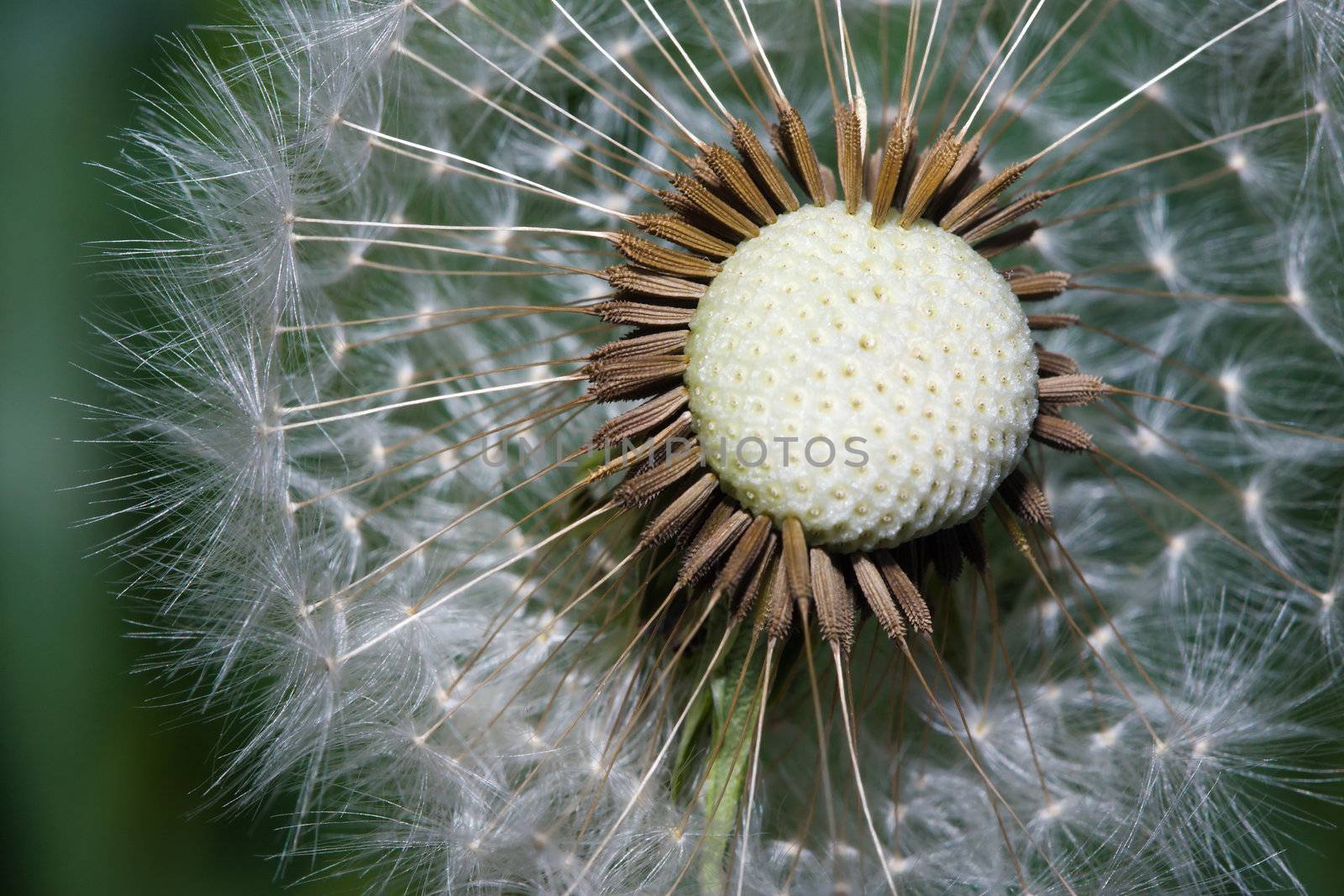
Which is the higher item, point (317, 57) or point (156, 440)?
point (317, 57)

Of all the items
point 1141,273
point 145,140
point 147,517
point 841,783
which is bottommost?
point 841,783

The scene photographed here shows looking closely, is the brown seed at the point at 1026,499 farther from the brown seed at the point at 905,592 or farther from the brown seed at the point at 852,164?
the brown seed at the point at 852,164

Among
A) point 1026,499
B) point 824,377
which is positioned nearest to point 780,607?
point 824,377

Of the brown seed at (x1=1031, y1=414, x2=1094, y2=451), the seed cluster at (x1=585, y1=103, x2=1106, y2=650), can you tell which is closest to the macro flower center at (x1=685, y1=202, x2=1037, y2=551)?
the seed cluster at (x1=585, y1=103, x2=1106, y2=650)

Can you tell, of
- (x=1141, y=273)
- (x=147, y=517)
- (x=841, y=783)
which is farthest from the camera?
(x=1141, y=273)

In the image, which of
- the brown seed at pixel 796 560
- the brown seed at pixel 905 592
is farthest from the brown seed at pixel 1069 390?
the brown seed at pixel 796 560

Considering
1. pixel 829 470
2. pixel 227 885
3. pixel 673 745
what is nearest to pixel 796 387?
pixel 829 470

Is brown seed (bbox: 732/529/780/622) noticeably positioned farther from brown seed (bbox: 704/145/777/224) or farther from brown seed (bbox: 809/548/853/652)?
brown seed (bbox: 704/145/777/224)

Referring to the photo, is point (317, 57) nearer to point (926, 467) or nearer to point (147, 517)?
point (147, 517)
